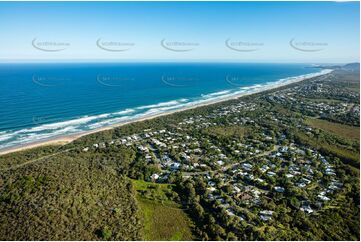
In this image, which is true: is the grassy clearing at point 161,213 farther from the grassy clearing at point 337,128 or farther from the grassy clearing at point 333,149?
the grassy clearing at point 337,128

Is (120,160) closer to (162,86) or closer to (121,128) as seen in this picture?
(121,128)

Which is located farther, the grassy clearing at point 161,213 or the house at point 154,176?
the house at point 154,176

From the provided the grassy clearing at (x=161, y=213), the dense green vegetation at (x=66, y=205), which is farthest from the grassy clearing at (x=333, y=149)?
the dense green vegetation at (x=66, y=205)

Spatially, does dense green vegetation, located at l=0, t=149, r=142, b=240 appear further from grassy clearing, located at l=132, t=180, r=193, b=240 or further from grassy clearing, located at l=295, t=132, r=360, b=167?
grassy clearing, located at l=295, t=132, r=360, b=167

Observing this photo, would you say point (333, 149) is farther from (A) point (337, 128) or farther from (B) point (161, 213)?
(B) point (161, 213)

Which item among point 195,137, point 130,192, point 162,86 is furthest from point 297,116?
point 162,86

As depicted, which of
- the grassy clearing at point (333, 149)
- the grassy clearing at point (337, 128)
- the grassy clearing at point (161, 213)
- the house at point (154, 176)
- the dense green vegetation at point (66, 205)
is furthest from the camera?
the grassy clearing at point (337, 128)

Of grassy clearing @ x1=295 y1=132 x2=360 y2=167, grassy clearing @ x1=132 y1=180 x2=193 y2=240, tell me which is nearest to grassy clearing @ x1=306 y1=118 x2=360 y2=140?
grassy clearing @ x1=295 y1=132 x2=360 y2=167
